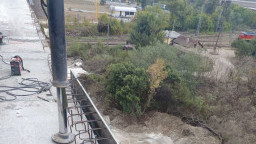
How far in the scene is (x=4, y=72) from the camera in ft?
22.8

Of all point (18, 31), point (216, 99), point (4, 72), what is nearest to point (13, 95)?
point (4, 72)

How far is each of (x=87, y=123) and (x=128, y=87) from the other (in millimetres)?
5604

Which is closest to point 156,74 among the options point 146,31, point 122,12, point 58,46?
point 58,46

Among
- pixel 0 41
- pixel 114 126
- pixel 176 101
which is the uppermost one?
pixel 0 41

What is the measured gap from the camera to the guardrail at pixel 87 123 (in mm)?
4074

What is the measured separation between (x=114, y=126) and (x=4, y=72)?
17.9ft

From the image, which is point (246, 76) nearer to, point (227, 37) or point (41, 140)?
point (41, 140)

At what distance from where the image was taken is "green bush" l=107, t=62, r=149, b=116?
10078 millimetres

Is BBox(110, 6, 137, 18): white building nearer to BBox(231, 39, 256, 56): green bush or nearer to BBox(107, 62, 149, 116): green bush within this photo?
BBox(231, 39, 256, 56): green bush

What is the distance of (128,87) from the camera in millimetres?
10023

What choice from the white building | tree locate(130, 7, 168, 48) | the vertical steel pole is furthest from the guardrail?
the white building

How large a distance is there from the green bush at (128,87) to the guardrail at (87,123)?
4.67 metres

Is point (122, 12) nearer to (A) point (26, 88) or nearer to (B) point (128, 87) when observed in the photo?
(B) point (128, 87)

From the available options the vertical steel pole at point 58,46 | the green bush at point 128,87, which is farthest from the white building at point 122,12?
the vertical steel pole at point 58,46
